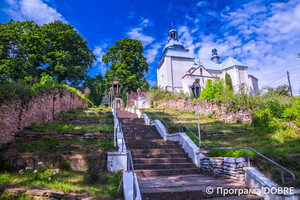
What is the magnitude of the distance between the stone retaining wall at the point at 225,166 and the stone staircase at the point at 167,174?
26cm

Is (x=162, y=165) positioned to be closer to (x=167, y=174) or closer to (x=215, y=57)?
(x=167, y=174)

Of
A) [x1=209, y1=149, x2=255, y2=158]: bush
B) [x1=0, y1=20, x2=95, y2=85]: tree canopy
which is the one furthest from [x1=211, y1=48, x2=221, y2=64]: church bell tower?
[x1=209, y1=149, x2=255, y2=158]: bush

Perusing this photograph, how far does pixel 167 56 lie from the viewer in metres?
37.9

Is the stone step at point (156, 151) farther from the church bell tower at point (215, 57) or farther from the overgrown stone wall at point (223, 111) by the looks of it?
the church bell tower at point (215, 57)

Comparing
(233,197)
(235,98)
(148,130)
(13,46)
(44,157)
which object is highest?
(13,46)

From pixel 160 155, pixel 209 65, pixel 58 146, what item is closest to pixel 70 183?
pixel 58 146

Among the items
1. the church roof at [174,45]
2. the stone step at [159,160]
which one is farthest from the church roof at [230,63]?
the stone step at [159,160]

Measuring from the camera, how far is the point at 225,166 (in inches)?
219

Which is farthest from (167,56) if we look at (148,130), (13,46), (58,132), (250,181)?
(250,181)

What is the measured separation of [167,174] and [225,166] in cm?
185

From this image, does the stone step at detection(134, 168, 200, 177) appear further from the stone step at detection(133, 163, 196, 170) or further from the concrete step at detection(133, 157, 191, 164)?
the concrete step at detection(133, 157, 191, 164)

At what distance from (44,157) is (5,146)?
2.28 m

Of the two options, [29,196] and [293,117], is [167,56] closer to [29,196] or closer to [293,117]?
[293,117]

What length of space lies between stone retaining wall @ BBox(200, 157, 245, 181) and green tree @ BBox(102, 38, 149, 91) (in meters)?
24.8
